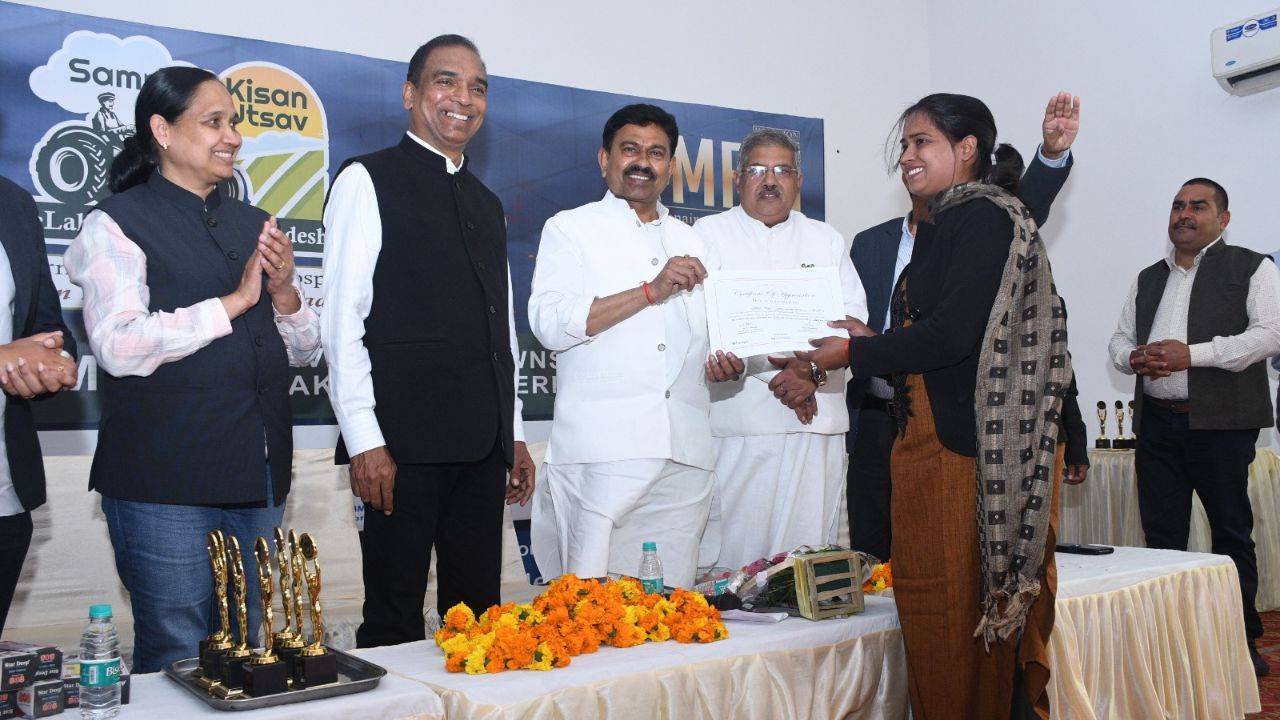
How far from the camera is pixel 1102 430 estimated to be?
6.26 metres

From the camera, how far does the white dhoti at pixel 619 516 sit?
3.13 m

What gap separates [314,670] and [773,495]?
1979 millimetres

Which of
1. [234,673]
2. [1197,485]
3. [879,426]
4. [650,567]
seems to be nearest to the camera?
[234,673]

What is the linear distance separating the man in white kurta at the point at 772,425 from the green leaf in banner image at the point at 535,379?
2028 mm

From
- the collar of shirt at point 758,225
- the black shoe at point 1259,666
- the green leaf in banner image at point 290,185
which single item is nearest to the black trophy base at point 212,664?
the collar of shirt at point 758,225

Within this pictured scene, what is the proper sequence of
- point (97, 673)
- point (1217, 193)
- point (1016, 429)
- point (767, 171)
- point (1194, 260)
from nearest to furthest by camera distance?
1. point (97, 673)
2. point (1016, 429)
3. point (767, 171)
4. point (1217, 193)
5. point (1194, 260)

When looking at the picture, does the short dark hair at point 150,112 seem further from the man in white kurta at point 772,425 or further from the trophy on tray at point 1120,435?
the trophy on tray at point 1120,435

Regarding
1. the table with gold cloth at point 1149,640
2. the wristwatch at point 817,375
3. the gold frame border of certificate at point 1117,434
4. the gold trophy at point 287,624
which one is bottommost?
the table with gold cloth at point 1149,640

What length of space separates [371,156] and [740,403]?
154 cm

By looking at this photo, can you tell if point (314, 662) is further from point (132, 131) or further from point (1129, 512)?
point (1129, 512)

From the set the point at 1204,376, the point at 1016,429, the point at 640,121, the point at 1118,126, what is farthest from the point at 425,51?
the point at 1118,126

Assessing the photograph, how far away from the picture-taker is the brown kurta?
8.27ft

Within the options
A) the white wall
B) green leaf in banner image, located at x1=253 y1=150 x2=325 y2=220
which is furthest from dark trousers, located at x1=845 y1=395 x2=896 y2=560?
the white wall

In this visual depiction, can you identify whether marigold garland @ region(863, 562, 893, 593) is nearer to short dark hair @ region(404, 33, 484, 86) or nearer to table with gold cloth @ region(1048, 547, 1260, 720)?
table with gold cloth @ region(1048, 547, 1260, 720)
